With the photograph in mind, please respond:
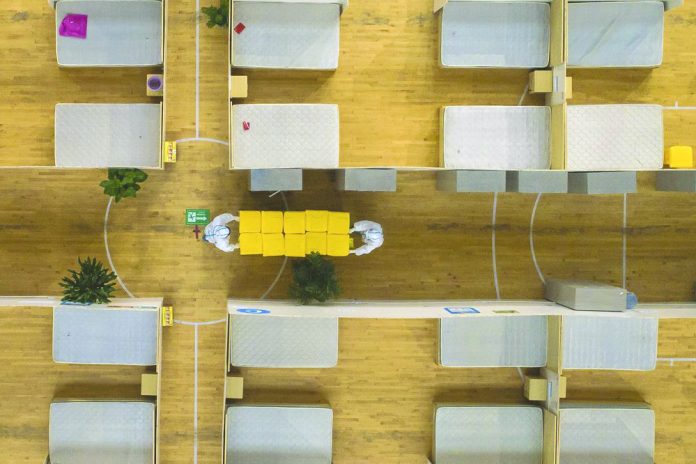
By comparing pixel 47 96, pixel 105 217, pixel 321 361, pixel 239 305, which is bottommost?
pixel 321 361

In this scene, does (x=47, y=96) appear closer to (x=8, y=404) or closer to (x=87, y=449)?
(x=8, y=404)

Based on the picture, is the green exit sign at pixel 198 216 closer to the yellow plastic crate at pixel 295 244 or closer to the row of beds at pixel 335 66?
the row of beds at pixel 335 66

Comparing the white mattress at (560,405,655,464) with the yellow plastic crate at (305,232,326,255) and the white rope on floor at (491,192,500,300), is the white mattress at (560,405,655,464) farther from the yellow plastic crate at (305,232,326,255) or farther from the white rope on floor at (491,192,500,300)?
the yellow plastic crate at (305,232,326,255)

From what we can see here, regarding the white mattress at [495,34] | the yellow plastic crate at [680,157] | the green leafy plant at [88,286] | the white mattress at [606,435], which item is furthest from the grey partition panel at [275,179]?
the yellow plastic crate at [680,157]

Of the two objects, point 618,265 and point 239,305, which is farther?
point 618,265

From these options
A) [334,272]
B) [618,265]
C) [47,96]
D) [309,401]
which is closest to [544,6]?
[618,265]

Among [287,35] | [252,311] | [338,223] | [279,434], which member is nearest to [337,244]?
[338,223]

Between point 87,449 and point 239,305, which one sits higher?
point 239,305
